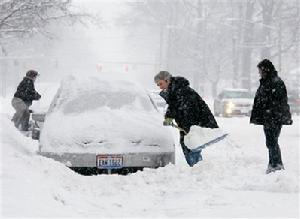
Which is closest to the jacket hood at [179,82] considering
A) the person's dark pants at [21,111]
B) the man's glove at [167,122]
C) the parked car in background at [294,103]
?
the man's glove at [167,122]

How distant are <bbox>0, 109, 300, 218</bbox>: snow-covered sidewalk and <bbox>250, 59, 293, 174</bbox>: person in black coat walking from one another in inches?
14.9

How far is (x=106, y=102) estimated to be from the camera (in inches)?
369

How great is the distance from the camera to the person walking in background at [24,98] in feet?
45.4

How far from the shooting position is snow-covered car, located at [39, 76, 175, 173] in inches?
325

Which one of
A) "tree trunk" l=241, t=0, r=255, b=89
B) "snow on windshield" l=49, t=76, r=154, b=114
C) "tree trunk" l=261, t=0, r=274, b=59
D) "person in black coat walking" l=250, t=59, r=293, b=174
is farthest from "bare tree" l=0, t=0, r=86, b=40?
"tree trunk" l=241, t=0, r=255, b=89

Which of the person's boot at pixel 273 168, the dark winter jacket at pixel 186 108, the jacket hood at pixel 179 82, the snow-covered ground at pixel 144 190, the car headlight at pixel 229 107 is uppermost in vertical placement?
the car headlight at pixel 229 107

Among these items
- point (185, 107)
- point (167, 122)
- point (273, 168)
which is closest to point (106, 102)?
point (167, 122)

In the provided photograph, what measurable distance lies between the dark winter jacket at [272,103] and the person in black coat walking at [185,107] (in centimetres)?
70

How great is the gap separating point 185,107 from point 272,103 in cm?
123

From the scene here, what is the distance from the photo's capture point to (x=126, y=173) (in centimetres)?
859

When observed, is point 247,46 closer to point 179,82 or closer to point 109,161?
point 179,82

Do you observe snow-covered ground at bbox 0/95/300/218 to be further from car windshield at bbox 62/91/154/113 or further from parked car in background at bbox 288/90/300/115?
parked car in background at bbox 288/90/300/115

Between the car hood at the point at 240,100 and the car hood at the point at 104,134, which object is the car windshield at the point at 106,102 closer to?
the car hood at the point at 104,134

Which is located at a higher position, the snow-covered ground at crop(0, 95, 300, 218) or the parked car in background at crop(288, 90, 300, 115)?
the parked car in background at crop(288, 90, 300, 115)
